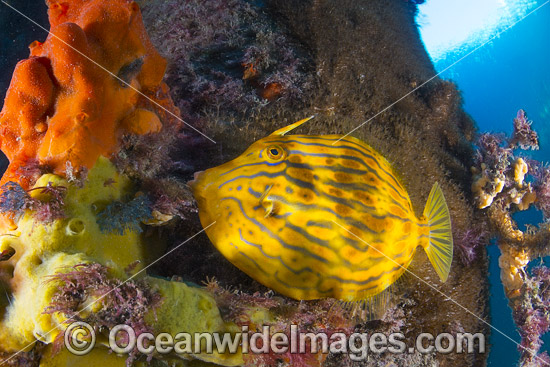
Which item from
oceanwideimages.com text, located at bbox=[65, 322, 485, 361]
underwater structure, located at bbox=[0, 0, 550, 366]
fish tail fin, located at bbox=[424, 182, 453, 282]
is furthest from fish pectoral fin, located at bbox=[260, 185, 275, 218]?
fish tail fin, located at bbox=[424, 182, 453, 282]

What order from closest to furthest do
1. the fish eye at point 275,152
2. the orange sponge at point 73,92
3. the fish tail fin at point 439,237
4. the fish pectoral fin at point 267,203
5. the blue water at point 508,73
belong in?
1. the orange sponge at point 73,92
2. the fish pectoral fin at point 267,203
3. the fish eye at point 275,152
4. the fish tail fin at point 439,237
5. the blue water at point 508,73

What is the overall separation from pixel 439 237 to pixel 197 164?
8.81ft

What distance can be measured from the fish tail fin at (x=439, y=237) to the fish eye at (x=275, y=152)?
169 centimetres

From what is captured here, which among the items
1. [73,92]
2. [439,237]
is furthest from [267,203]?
[439,237]

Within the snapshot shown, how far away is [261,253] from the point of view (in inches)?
107

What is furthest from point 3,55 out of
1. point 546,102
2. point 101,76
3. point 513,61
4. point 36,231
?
point 513,61

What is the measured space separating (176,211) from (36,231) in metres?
0.98

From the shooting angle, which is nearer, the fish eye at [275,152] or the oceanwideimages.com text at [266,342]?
the oceanwideimages.com text at [266,342]

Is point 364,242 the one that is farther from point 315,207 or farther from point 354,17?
point 354,17

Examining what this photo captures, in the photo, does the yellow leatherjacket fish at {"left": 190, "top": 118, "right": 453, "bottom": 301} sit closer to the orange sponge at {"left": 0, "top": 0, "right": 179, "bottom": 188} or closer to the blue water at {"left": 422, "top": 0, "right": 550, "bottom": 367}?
the orange sponge at {"left": 0, "top": 0, "right": 179, "bottom": 188}
